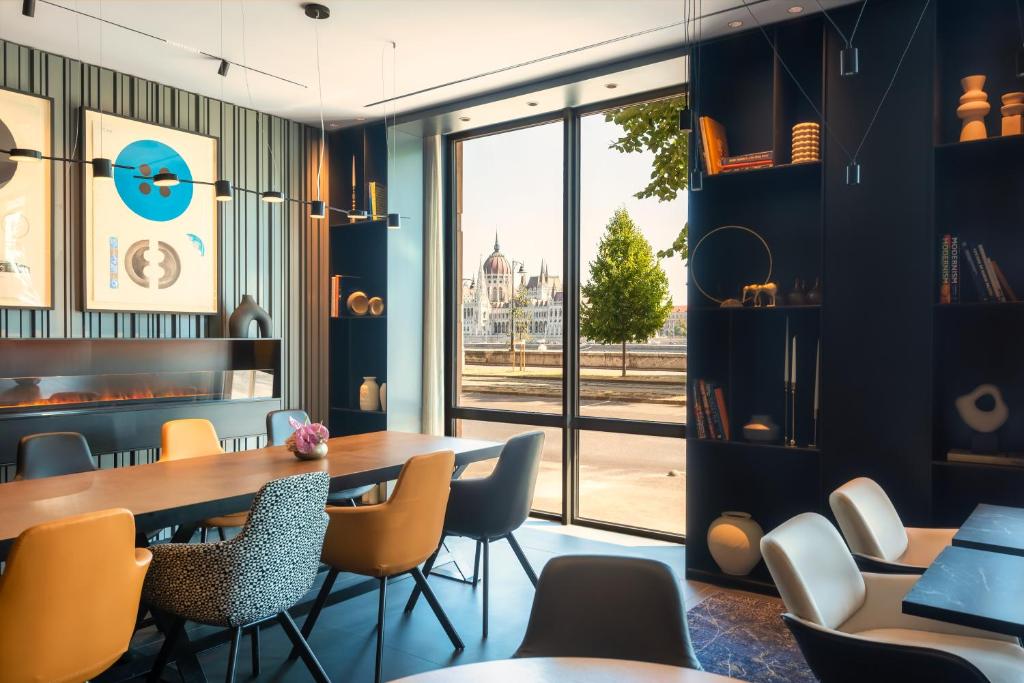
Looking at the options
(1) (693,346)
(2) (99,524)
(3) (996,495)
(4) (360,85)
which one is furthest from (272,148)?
(3) (996,495)

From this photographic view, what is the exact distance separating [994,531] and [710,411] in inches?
72.5

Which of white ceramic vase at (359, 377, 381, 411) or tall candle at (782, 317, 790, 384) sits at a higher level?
tall candle at (782, 317, 790, 384)

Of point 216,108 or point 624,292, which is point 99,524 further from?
point 216,108

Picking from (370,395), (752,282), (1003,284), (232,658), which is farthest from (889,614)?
(370,395)

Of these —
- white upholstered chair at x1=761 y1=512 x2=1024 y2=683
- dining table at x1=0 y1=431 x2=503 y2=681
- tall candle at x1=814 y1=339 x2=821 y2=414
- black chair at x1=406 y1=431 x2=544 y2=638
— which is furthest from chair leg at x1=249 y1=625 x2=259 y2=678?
tall candle at x1=814 y1=339 x2=821 y2=414

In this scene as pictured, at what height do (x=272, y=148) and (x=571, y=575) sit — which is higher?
(x=272, y=148)

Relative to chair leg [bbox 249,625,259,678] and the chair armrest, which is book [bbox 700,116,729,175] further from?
chair leg [bbox 249,625,259,678]

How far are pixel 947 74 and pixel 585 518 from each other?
3740 millimetres

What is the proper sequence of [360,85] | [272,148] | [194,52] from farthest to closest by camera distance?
[272,148] → [360,85] → [194,52]

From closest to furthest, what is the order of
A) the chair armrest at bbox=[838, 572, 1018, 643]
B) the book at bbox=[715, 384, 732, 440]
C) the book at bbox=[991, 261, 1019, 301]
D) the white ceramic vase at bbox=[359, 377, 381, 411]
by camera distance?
the chair armrest at bbox=[838, 572, 1018, 643] < the book at bbox=[991, 261, 1019, 301] < the book at bbox=[715, 384, 732, 440] < the white ceramic vase at bbox=[359, 377, 381, 411]

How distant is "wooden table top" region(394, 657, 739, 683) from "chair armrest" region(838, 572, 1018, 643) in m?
1.09

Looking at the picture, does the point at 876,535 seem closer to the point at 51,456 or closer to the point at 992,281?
the point at 992,281

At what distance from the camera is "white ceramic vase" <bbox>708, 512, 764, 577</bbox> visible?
13.8ft

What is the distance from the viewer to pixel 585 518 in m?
5.69
